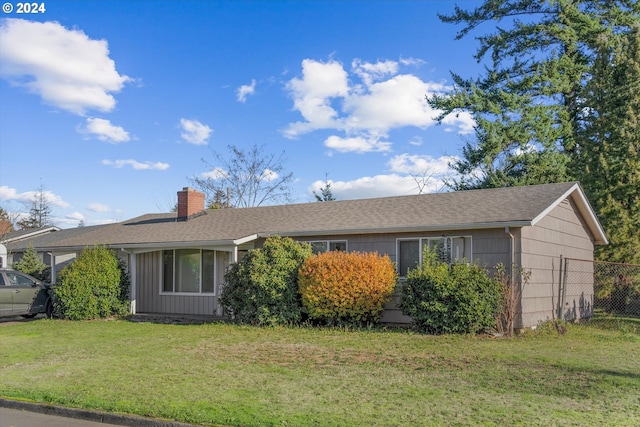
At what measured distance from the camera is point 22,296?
18766 millimetres

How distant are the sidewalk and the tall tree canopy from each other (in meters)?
20.2

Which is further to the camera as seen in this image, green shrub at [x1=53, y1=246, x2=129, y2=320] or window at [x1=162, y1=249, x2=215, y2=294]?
window at [x1=162, y1=249, x2=215, y2=294]

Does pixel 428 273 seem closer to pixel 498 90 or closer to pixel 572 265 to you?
pixel 572 265

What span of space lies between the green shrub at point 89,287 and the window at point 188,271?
1.83 m

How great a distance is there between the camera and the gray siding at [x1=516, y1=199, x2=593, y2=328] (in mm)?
14977

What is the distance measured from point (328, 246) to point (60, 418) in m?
11.1

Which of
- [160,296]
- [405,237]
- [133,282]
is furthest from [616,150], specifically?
[133,282]

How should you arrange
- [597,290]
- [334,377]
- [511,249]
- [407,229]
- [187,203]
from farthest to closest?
[187,203] → [597,290] → [407,229] → [511,249] → [334,377]

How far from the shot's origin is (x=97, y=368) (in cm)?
985

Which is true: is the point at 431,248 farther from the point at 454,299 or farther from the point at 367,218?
the point at 367,218

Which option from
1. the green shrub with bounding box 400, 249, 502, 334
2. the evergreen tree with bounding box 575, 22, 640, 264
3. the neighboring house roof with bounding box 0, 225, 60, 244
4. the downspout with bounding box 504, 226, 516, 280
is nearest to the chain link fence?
the evergreen tree with bounding box 575, 22, 640, 264

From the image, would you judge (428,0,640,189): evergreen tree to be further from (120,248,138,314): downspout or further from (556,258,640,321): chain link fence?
(120,248,138,314): downspout

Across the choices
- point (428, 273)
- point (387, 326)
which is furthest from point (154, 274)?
point (428, 273)

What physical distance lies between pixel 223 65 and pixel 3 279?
12248 mm
